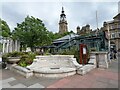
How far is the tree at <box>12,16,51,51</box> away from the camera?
20797 millimetres

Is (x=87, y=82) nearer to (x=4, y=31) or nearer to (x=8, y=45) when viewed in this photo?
(x=8, y=45)

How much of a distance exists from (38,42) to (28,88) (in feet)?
57.5

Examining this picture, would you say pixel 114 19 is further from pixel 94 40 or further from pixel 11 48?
pixel 11 48

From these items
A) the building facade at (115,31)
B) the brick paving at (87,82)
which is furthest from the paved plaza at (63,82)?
the building facade at (115,31)

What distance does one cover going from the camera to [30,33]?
20.7 metres

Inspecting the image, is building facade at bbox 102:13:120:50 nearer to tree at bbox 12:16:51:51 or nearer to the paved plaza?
tree at bbox 12:16:51:51

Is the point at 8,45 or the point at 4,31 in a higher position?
the point at 4,31

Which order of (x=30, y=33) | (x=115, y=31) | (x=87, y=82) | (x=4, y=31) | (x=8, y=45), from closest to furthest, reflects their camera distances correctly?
(x=87, y=82) → (x=8, y=45) → (x=30, y=33) → (x=4, y=31) → (x=115, y=31)

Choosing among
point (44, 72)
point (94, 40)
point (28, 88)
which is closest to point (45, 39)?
point (94, 40)

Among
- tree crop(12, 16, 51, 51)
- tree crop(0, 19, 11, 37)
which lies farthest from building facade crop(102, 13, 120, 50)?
tree crop(0, 19, 11, 37)

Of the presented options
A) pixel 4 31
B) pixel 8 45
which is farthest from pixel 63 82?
pixel 4 31

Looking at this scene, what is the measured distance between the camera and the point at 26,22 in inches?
867

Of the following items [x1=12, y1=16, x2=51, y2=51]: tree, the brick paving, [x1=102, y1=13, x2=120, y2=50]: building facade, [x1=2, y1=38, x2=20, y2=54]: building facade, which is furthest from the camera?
[x1=102, y1=13, x2=120, y2=50]: building facade

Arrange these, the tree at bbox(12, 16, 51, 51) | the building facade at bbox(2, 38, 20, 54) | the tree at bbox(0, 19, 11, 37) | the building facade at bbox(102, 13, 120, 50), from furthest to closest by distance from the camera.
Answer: the building facade at bbox(102, 13, 120, 50), the tree at bbox(0, 19, 11, 37), the tree at bbox(12, 16, 51, 51), the building facade at bbox(2, 38, 20, 54)
